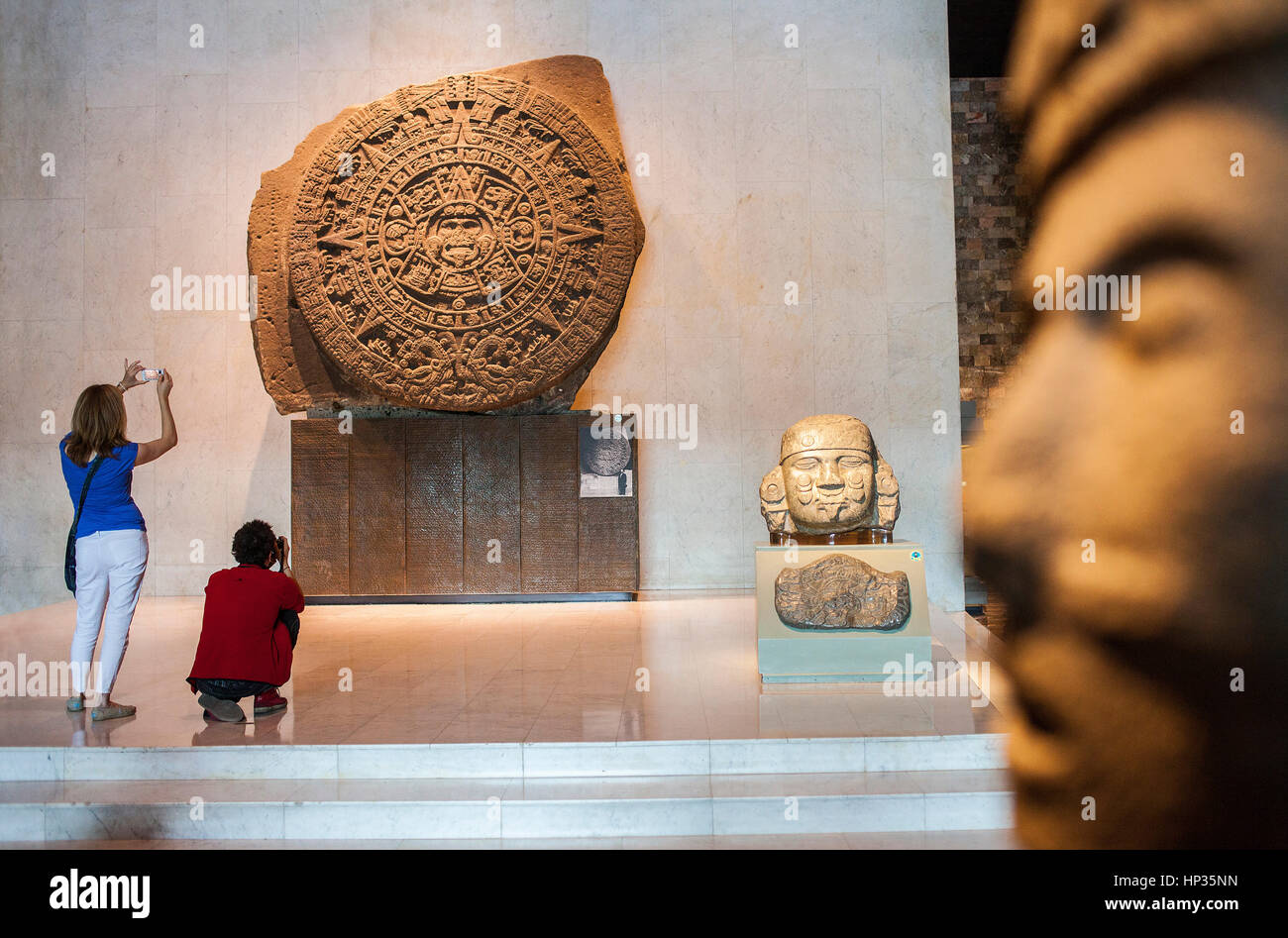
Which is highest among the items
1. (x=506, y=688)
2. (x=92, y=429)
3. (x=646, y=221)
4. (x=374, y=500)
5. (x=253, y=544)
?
(x=646, y=221)

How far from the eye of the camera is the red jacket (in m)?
4.18

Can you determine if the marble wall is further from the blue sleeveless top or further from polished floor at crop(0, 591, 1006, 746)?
the blue sleeveless top

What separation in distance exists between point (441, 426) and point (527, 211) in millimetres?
1708

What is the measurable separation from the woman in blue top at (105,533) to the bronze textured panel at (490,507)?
10.4ft

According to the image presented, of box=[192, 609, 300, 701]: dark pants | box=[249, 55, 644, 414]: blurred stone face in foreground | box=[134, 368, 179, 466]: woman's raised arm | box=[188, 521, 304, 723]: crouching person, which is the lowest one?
box=[192, 609, 300, 701]: dark pants

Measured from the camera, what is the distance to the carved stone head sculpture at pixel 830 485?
4965 mm

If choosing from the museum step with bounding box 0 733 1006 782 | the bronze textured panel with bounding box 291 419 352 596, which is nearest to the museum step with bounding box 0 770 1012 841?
the museum step with bounding box 0 733 1006 782

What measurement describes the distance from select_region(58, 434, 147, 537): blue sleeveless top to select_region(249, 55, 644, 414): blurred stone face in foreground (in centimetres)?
297

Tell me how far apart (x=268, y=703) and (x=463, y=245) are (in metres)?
3.93

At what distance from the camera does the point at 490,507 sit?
24.2 ft

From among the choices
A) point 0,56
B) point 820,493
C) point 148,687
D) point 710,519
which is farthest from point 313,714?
point 0,56

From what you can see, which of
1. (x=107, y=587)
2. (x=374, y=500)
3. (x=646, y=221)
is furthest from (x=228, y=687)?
(x=646, y=221)

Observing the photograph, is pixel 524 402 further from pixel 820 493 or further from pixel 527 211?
pixel 820 493

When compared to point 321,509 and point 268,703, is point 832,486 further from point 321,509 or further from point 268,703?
point 321,509
